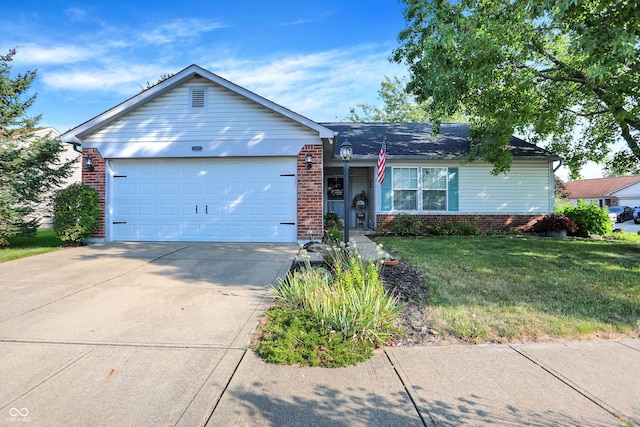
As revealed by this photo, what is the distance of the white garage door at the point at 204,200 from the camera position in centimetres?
899

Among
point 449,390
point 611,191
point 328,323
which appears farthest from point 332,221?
point 611,191

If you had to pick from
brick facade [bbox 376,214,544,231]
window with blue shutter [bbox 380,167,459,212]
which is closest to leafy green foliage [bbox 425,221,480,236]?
brick facade [bbox 376,214,544,231]

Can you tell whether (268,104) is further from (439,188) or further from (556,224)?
(556,224)

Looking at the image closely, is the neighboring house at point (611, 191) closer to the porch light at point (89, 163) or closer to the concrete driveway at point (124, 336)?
the concrete driveway at point (124, 336)

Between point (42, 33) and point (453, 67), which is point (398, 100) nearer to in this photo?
point (453, 67)

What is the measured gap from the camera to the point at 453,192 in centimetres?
1250

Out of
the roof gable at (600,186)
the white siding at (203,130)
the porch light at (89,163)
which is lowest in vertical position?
the porch light at (89,163)

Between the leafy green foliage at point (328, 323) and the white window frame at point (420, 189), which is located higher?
the white window frame at point (420, 189)

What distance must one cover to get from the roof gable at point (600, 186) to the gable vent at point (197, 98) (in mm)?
46759

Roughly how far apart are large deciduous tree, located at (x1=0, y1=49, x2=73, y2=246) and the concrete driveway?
3.63 m

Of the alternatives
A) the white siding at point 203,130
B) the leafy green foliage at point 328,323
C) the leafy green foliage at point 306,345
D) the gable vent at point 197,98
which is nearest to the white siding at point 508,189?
the white siding at point 203,130

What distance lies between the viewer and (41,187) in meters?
10.2

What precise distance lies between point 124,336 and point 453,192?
11.7 m

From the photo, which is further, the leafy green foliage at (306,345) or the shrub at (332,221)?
the shrub at (332,221)
